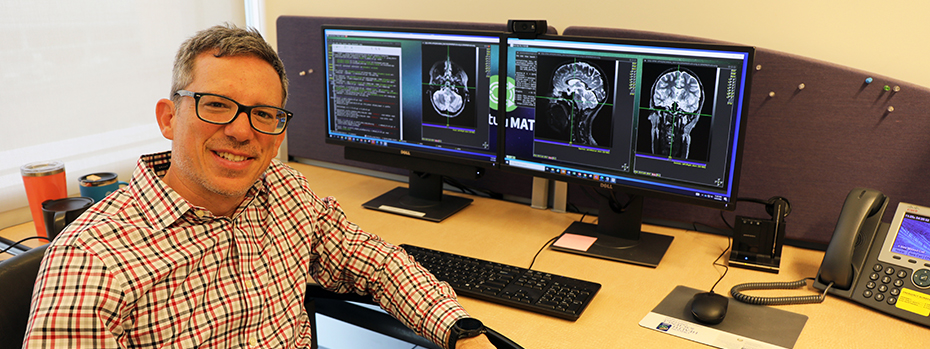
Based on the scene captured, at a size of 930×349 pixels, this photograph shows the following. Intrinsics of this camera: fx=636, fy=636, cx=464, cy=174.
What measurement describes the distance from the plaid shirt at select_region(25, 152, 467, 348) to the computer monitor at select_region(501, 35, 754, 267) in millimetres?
434

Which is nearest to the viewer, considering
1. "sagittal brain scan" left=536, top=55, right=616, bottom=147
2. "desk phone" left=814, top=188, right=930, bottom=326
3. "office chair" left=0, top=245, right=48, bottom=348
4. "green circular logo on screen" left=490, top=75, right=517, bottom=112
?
"office chair" left=0, top=245, right=48, bottom=348

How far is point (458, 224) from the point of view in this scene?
1.56 m

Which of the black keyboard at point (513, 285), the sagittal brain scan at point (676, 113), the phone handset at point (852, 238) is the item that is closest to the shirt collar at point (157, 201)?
the black keyboard at point (513, 285)

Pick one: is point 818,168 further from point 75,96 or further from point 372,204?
point 75,96

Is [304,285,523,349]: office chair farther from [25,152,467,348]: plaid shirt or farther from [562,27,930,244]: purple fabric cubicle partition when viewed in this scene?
[562,27,930,244]: purple fabric cubicle partition

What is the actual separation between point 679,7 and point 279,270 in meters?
1.12

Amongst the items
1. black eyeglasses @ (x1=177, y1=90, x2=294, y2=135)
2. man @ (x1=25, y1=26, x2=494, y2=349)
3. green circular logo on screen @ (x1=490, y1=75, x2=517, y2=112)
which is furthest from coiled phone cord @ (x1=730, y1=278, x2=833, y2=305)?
black eyeglasses @ (x1=177, y1=90, x2=294, y2=135)

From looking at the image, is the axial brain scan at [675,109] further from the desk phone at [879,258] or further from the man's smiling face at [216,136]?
the man's smiling face at [216,136]

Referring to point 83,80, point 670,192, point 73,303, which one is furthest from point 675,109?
point 83,80

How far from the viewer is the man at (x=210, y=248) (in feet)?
2.69

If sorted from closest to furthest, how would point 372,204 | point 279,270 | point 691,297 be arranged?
1. point 279,270
2. point 691,297
3. point 372,204

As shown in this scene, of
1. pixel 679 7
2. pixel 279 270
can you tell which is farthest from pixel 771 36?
pixel 279 270

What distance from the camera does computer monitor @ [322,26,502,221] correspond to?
1511mm

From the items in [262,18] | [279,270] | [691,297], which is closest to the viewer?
[279,270]
